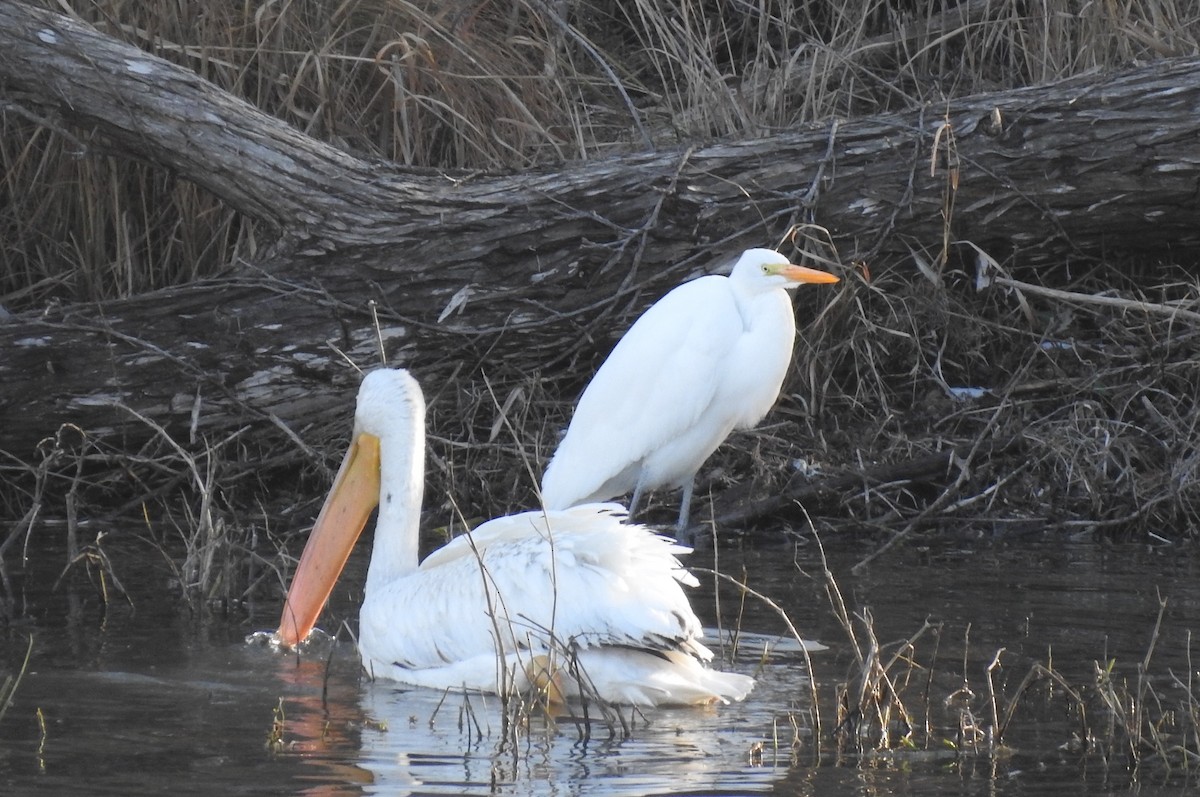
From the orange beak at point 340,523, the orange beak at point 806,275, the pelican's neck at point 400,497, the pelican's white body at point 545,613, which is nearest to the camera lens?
the pelican's white body at point 545,613

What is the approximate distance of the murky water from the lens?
12.1 feet

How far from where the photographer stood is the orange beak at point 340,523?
5.53 meters

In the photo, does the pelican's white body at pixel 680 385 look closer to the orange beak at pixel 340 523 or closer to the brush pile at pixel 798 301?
the brush pile at pixel 798 301

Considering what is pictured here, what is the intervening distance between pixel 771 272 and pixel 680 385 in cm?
57

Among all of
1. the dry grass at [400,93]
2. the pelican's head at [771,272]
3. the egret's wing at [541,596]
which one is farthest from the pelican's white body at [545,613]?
the dry grass at [400,93]

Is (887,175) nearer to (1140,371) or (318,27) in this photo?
(1140,371)

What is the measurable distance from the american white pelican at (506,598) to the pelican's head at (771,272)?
1874 millimetres

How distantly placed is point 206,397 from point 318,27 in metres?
2.23

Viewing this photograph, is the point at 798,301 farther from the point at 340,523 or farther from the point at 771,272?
the point at 340,523

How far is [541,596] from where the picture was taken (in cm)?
464

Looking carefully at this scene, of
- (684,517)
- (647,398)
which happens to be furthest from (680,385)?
(684,517)

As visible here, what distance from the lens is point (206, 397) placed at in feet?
24.6

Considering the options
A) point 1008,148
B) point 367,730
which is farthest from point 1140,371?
point 367,730

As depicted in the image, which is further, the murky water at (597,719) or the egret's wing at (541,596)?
the egret's wing at (541,596)
